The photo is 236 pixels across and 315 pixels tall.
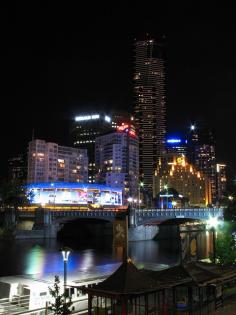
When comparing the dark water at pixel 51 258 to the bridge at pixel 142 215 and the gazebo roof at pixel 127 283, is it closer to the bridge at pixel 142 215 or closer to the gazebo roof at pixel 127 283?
the bridge at pixel 142 215

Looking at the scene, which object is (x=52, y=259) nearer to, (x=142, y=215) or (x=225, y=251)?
(x=225, y=251)

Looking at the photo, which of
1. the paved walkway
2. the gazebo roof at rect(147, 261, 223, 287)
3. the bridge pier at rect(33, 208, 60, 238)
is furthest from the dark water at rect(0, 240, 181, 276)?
the gazebo roof at rect(147, 261, 223, 287)

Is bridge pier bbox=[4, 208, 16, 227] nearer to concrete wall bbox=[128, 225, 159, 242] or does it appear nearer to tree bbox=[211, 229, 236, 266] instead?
concrete wall bbox=[128, 225, 159, 242]

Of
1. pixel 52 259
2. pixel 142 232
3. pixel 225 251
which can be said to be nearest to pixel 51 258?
pixel 52 259

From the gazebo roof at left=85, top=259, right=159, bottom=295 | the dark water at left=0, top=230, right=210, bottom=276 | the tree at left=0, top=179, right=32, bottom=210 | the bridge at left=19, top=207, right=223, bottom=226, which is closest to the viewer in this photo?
the gazebo roof at left=85, top=259, right=159, bottom=295

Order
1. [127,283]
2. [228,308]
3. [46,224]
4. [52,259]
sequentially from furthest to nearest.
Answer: [46,224], [52,259], [228,308], [127,283]

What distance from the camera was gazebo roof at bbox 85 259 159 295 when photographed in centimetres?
2180

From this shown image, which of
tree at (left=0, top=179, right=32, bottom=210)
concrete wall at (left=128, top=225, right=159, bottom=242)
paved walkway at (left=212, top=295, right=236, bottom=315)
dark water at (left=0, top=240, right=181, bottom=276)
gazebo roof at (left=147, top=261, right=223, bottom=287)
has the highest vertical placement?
tree at (left=0, top=179, right=32, bottom=210)

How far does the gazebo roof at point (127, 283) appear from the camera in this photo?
21.8 metres

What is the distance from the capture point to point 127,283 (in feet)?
72.6

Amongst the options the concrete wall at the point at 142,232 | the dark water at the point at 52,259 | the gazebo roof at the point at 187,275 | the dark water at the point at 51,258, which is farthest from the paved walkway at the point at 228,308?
the concrete wall at the point at 142,232

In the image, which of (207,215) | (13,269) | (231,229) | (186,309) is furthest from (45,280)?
(207,215)

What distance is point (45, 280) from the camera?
37.8m

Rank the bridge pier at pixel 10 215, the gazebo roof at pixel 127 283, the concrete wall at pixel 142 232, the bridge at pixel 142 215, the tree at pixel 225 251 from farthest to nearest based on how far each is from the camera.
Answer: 1. the bridge pier at pixel 10 215
2. the bridge at pixel 142 215
3. the concrete wall at pixel 142 232
4. the tree at pixel 225 251
5. the gazebo roof at pixel 127 283
